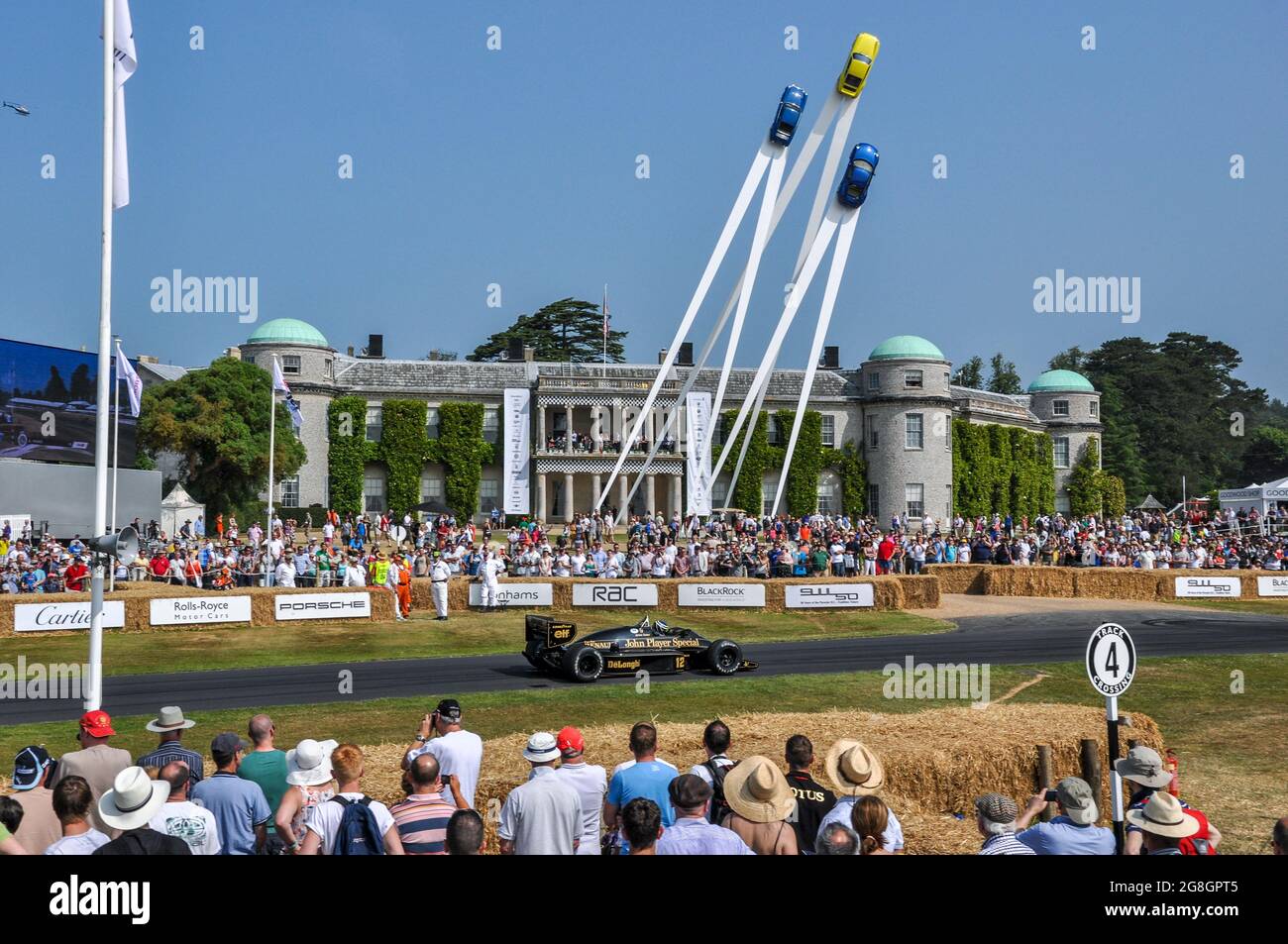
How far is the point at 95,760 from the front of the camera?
9609 millimetres

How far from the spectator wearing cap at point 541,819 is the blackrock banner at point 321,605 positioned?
1005 inches

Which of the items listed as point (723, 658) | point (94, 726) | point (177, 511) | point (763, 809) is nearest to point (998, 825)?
point (763, 809)

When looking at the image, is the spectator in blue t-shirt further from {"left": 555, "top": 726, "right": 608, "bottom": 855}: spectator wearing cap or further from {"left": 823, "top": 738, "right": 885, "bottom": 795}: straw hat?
{"left": 823, "top": 738, "right": 885, "bottom": 795}: straw hat

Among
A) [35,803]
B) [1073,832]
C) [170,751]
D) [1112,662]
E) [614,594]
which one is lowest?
[614,594]

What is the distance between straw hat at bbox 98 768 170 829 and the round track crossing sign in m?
8.16

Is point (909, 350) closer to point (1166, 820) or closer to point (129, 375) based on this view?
point (129, 375)

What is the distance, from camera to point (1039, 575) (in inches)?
1636

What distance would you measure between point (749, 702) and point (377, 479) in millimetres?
56316

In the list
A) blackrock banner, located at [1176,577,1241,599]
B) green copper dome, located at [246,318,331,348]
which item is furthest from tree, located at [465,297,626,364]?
blackrock banner, located at [1176,577,1241,599]

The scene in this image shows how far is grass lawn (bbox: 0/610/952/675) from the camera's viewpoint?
26547 millimetres

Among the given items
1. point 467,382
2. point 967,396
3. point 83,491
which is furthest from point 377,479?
point 967,396

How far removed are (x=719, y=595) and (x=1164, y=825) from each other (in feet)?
94.6
